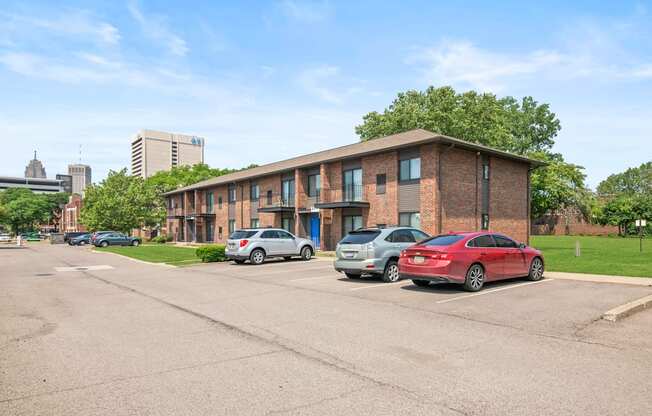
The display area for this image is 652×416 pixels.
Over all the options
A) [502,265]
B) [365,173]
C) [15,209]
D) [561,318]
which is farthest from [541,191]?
[15,209]

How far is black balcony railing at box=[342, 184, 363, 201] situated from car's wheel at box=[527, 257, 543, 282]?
1539cm

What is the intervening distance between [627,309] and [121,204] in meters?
60.2

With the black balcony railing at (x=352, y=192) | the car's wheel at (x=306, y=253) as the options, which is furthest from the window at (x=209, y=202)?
the car's wheel at (x=306, y=253)

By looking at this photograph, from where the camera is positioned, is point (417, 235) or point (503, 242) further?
point (417, 235)

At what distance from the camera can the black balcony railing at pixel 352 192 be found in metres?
27.9

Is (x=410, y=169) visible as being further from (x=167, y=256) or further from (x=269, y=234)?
(x=167, y=256)

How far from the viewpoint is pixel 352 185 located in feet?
93.7

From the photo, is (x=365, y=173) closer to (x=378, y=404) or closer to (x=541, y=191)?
(x=541, y=191)

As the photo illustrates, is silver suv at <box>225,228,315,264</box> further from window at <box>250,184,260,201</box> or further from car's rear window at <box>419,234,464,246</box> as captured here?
window at <box>250,184,260,201</box>

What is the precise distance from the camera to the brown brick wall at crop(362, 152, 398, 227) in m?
25.5

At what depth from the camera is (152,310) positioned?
366 inches

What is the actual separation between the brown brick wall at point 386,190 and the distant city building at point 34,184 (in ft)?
626

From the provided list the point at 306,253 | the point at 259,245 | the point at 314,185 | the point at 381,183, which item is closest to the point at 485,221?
the point at 381,183

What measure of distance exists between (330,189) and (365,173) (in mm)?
3503
